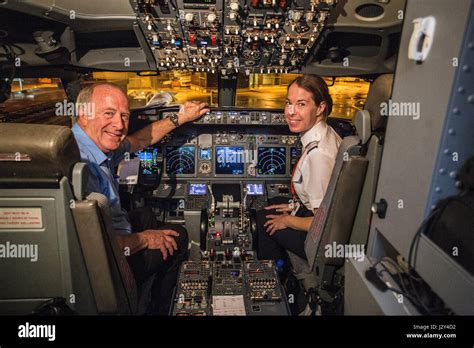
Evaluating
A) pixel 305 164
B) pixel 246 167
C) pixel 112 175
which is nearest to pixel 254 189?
pixel 246 167

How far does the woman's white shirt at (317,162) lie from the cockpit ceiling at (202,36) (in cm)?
85

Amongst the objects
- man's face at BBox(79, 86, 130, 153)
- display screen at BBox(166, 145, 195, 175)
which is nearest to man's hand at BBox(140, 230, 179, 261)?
man's face at BBox(79, 86, 130, 153)

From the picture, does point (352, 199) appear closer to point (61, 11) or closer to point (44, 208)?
point (44, 208)

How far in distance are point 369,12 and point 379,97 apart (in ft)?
4.24

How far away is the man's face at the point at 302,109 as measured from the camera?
2219mm

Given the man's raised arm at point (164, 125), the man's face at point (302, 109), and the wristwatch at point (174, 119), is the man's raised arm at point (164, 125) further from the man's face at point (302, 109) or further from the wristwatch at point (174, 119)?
the man's face at point (302, 109)

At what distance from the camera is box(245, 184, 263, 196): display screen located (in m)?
3.10

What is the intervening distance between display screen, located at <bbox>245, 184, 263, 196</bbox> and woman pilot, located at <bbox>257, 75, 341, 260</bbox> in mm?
603

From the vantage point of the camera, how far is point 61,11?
2.35 m

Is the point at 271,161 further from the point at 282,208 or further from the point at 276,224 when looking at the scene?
the point at 276,224

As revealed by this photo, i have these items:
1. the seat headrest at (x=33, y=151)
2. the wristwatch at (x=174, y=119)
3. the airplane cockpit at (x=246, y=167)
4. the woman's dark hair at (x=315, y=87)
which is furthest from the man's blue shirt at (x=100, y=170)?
the woman's dark hair at (x=315, y=87)

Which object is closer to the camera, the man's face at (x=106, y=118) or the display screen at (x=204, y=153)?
the man's face at (x=106, y=118)

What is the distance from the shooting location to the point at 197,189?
10.2 feet

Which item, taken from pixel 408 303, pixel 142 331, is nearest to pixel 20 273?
pixel 142 331
